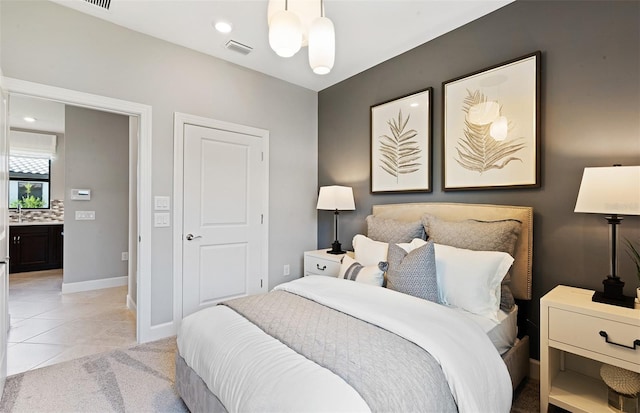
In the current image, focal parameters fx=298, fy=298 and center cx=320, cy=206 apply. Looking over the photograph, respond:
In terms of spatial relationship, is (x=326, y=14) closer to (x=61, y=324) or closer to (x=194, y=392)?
(x=194, y=392)

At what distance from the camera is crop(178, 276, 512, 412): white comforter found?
39.2 inches

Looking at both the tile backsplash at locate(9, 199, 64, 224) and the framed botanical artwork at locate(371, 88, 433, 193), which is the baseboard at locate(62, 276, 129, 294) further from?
the framed botanical artwork at locate(371, 88, 433, 193)

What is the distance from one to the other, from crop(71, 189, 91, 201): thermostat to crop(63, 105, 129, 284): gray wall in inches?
1.9

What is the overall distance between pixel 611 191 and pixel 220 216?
3080 mm

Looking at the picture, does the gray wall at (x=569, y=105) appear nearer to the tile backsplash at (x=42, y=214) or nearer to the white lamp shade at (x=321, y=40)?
the white lamp shade at (x=321, y=40)

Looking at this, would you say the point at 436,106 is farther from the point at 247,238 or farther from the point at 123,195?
the point at 123,195

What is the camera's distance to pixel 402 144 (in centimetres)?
299

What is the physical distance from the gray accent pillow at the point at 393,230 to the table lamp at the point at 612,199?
1051 mm

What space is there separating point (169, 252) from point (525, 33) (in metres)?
3.45

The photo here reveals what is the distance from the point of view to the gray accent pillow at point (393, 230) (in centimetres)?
247

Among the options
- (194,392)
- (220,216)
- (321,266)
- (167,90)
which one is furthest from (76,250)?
(194,392)

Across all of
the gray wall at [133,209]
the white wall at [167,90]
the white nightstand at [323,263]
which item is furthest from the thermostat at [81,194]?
the white nightstand at [323,263]

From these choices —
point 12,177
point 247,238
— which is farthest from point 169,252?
point 12,177

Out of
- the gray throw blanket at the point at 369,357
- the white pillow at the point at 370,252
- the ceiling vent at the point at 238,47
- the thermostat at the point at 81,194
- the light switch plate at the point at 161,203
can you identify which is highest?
the ceiling vent at the point at 238,47
